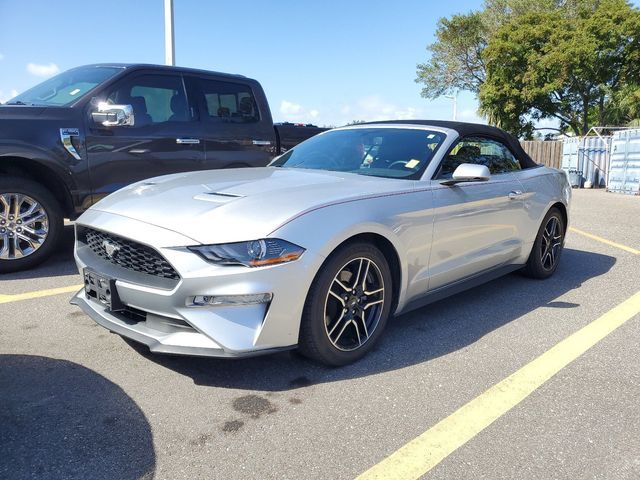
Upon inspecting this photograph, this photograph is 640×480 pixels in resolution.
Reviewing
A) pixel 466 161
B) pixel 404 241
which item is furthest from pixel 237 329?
pixel 466 161

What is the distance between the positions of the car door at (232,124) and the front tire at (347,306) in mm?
3352

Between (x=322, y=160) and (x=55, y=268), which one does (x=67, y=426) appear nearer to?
(x=322, y=160)

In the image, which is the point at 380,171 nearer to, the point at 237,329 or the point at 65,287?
the point at 237,329

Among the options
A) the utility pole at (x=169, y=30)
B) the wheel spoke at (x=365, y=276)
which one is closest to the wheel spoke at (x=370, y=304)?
the wheel spoke at (x=365, y=276)

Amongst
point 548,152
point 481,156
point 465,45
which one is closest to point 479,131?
point 481,156

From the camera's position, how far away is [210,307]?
8.83 feet

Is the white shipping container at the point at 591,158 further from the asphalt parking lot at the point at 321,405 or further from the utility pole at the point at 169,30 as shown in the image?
the asphalt parking lot at the point at 321,405

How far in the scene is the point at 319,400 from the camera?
2846 millimetres

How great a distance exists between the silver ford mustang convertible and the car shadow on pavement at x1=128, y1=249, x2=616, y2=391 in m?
0.17

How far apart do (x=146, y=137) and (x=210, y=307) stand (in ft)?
11.1

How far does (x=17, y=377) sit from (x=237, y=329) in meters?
1.33

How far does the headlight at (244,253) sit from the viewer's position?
2703 millimetres

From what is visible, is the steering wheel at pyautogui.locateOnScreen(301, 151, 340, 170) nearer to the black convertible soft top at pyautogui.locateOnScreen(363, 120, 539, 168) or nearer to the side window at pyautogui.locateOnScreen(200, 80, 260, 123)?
the black convertible soft top at pyautogui.locateOnScreen(363, 120, 539, 168)

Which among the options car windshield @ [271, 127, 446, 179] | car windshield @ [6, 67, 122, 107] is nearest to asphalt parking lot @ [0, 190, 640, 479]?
car windshield @ [271, 127, 446, 179]
